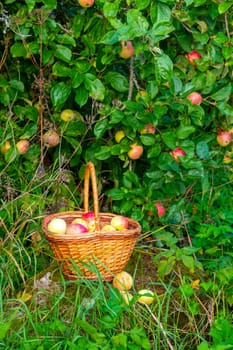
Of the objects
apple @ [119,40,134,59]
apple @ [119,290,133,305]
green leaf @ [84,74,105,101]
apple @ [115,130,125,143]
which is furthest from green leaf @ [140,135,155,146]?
apple @ [119,290,133,305]

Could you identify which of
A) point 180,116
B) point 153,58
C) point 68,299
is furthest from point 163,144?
point 68,299

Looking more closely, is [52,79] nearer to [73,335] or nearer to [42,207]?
[42,207]

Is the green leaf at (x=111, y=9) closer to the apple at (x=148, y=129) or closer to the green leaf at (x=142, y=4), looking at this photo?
the green leaf at (x=142, y=4)

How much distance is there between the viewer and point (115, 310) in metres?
2.40

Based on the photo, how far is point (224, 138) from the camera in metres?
3.47

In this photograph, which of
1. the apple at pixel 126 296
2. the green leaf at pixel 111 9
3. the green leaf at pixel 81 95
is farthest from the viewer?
the green leaf at pixel 81 95

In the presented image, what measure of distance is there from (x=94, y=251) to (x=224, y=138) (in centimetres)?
110

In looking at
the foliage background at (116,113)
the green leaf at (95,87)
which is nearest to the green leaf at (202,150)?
the foliage background at (116,113)

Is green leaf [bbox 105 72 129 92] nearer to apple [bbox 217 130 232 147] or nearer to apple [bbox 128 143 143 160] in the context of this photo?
apple [bbox 128 143 143 160]

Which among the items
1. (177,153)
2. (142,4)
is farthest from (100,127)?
(142,4)

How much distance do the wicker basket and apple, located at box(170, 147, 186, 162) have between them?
53 cm

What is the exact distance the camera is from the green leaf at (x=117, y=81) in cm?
322

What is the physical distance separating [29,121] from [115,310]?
136 cm

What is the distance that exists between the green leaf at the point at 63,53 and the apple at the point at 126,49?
0.77 ft
